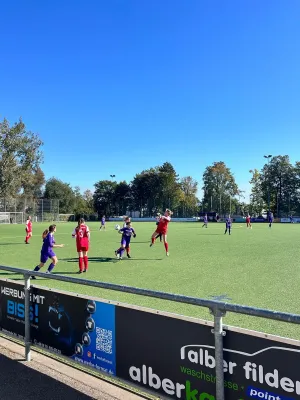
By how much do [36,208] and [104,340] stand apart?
7804 centimetres

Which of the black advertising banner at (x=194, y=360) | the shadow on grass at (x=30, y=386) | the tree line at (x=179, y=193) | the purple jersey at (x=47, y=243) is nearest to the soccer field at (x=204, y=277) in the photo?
the purple jersey at (x=47, y=243)

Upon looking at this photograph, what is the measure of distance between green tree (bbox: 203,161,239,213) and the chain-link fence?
51.6 meters

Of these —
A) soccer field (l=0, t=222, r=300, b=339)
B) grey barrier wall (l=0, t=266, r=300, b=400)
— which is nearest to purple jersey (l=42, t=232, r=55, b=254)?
soccer field (l=0, t=222, r=300, b=339)

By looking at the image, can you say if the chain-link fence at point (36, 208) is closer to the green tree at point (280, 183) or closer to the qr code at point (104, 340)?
the green tree at point (280, 183)

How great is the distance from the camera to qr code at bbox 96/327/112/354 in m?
3.59

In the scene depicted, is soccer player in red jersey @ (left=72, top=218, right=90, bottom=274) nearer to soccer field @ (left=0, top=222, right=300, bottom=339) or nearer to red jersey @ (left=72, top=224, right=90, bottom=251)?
red jersey @ (left=72, top=224, right=90, bottom=251)

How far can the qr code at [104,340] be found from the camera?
3.59m

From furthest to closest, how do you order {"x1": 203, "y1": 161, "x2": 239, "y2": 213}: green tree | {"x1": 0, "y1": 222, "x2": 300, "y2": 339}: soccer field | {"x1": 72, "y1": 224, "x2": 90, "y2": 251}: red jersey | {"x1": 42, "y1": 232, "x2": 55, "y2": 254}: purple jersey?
{"x1": 203, "y1": 161, "x2": 239, "y2": 213}: green tree → {"x1": 72, "y1": 224, "x2": 90, "y2": 251}: red jersey → {"x1": 42, "y1": 232, "x2": 55, "y2": 254}: purple jersey → {"x1": 0, "y1": 222, "x2": 300, "y2": 339}: soccer field

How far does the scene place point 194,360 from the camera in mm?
2961

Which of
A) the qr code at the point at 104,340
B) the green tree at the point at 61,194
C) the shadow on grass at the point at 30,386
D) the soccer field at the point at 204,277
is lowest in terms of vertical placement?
the soccer field at the point at 204,277

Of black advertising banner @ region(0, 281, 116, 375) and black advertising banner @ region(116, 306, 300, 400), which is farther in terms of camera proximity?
black advertising banner @ region(0, 281, 116, 375)

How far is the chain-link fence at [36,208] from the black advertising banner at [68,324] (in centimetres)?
7072

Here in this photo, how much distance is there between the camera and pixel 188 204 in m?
123

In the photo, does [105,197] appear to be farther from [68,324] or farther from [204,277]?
[68,324]
